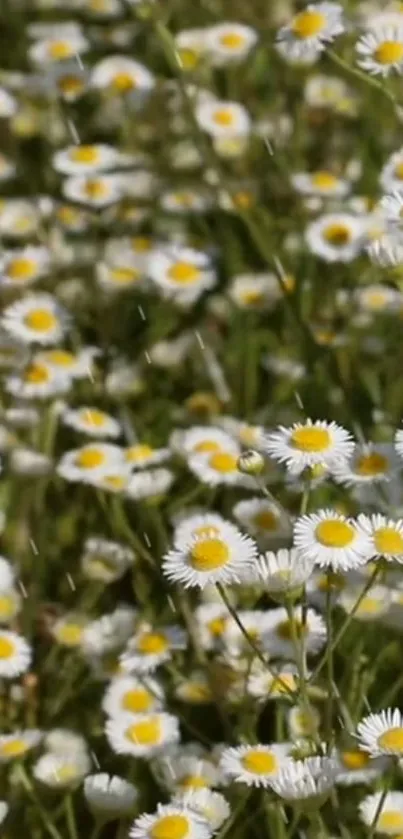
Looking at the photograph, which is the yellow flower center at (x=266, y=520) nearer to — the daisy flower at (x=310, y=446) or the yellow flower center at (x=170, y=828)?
the daisy flower at (x=310, y=446)

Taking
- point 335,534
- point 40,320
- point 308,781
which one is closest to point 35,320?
point 40,320

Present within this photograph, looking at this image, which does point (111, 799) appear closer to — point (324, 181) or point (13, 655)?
point (13, 655)

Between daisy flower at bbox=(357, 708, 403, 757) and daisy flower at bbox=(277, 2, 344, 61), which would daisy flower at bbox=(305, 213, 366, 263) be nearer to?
daisy flower at bbox=(277, 2, 344, 61)

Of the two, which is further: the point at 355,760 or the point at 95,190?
the point at 95,190

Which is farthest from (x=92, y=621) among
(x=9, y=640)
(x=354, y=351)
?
(x=354, y=351)

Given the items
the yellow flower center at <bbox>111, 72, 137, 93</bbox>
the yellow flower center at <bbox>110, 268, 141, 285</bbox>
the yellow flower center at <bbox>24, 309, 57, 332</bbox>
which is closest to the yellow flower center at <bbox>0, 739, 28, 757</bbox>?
the yellow flower center at <bbox>24, 309, 57, 332</bbox>
